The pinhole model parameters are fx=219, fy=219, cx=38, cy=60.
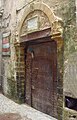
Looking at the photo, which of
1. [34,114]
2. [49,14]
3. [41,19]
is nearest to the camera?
[49,14]

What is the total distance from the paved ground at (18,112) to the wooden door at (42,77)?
0.18m

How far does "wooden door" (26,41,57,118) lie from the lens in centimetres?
510

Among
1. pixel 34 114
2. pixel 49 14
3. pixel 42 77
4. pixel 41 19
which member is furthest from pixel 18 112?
pixel 49 14

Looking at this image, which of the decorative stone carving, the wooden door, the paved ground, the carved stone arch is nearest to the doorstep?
the paved ground

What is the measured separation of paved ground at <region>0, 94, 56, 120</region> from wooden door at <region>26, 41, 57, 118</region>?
0.18m

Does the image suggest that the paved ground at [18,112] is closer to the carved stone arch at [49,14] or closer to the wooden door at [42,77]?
the wooden door at [42,77]

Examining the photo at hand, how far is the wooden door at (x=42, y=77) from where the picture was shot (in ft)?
16.7

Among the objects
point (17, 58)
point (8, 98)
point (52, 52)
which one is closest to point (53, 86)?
point (52, 52)

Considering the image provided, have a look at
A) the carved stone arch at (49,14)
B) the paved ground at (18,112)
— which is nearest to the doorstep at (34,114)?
the paved ground at (18,112)

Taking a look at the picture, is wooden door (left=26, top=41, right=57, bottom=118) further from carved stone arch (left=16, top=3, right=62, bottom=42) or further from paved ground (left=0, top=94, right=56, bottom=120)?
carved stone arch (left=16, top=3, right=62, bottom=42)

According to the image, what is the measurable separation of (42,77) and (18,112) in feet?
3.59

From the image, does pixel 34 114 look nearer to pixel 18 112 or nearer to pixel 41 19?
pixel 18 112

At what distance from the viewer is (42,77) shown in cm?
559

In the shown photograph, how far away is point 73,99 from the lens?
4219mm
